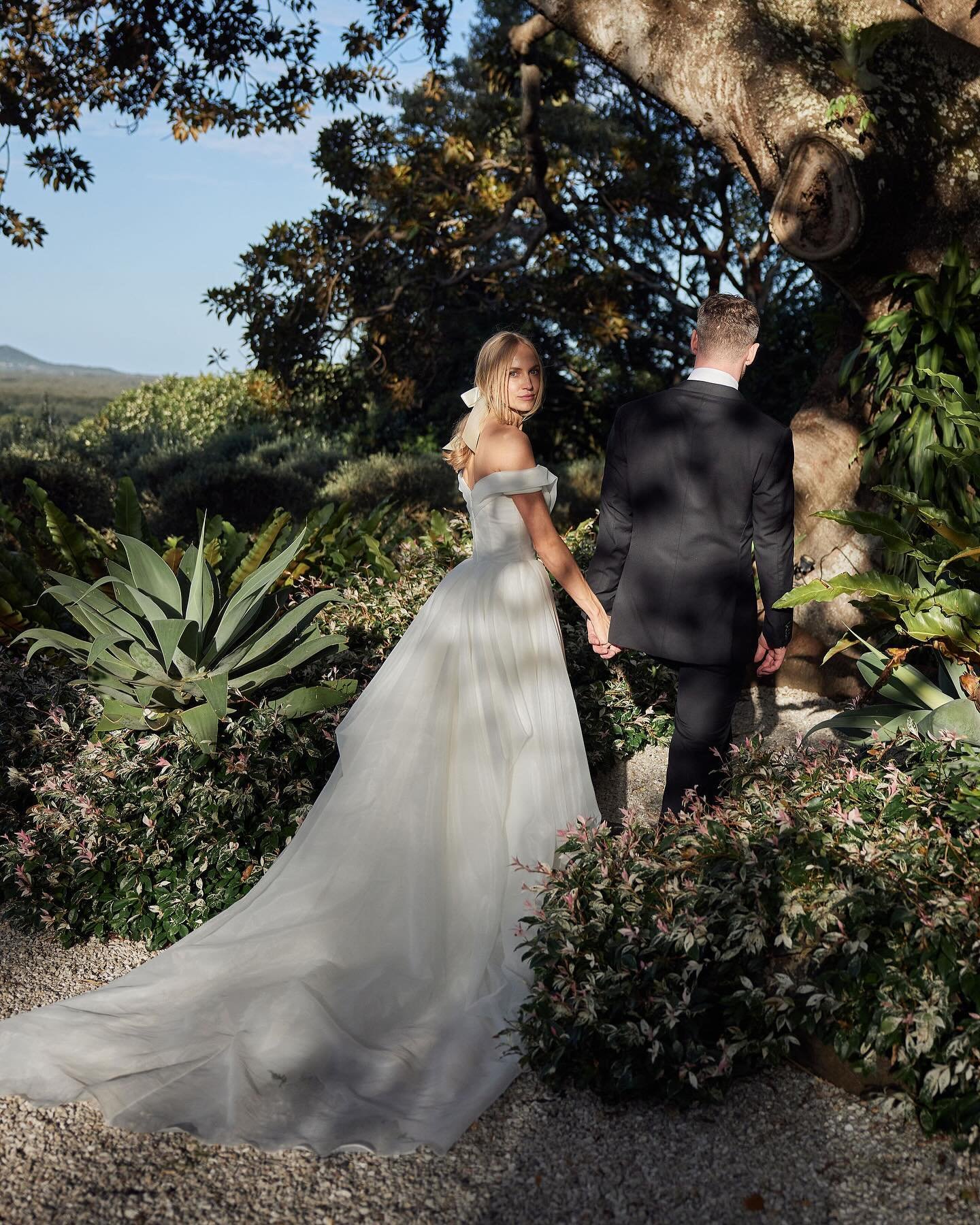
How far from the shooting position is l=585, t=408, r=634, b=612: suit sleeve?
12.8 feet

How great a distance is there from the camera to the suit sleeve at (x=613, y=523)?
12.8ft

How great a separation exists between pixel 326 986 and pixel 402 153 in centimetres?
945

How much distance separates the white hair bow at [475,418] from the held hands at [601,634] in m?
0.77

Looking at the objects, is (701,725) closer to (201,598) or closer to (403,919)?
(403,919)

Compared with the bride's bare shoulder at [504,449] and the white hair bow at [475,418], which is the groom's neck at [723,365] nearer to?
the bride's bare shoulder at [504,449]

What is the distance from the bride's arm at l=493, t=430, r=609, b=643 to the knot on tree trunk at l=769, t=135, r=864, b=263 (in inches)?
104

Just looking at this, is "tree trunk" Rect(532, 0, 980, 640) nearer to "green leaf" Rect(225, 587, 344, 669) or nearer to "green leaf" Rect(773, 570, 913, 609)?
"green leaf" Rect(773, 570, 913, 609)

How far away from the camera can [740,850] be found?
3109mm

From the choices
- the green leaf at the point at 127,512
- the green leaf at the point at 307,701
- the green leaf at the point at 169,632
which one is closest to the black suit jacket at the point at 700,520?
the green leaf at the point at 307,701

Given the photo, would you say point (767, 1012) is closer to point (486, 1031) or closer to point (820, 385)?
point (486, 1031)

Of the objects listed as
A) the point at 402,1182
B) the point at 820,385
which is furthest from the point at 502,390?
the point at 820,385

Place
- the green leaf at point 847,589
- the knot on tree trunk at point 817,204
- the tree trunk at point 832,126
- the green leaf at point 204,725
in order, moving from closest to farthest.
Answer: the green leaf at point 847,589
the green leaf at point 204,725
the knot on tree trunk at point 817,204
the tree trunk at point 832,126

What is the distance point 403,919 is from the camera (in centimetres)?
363

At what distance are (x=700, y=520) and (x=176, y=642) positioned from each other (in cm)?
212
